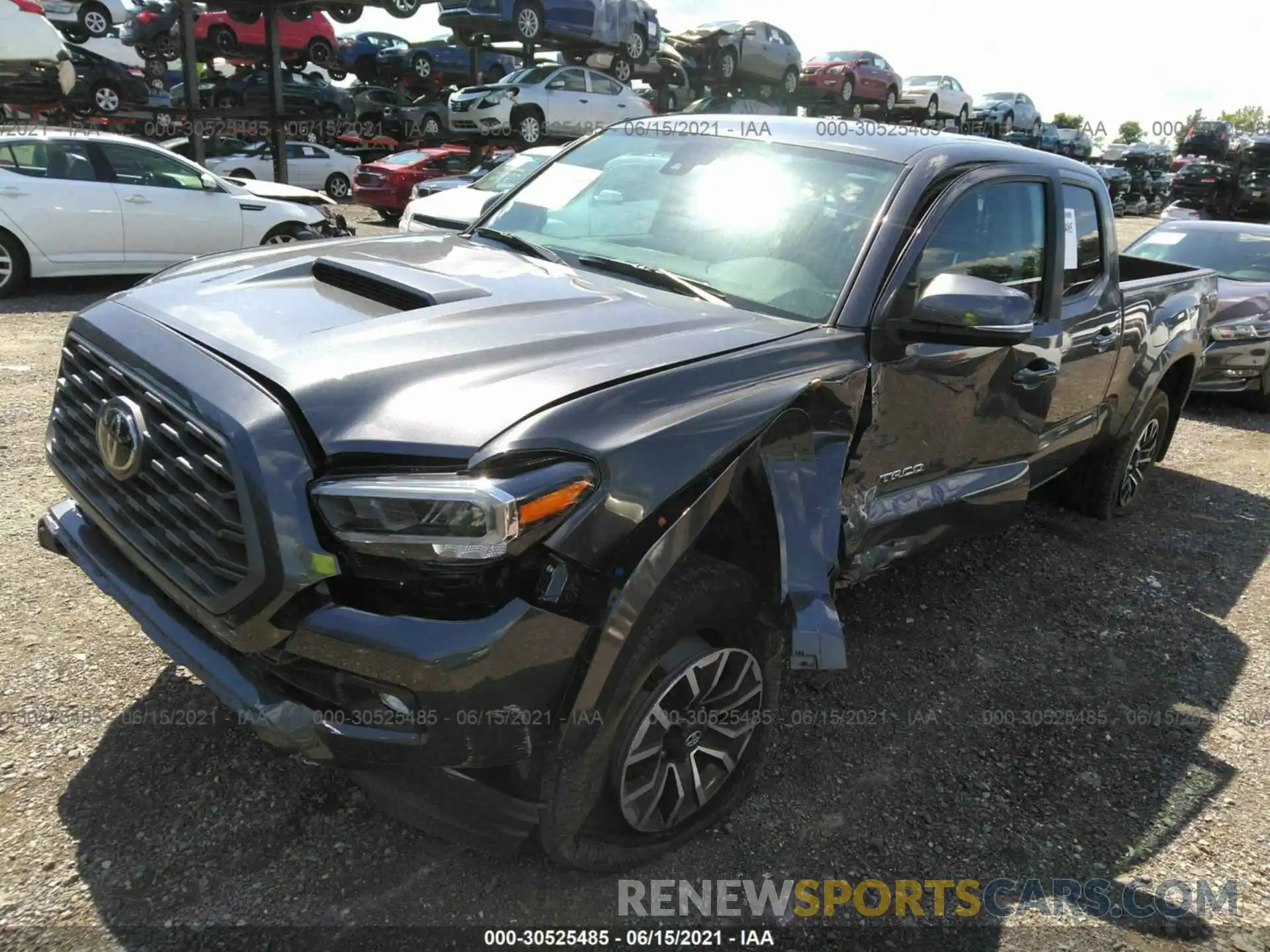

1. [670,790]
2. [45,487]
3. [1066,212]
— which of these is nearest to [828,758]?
[670,790]

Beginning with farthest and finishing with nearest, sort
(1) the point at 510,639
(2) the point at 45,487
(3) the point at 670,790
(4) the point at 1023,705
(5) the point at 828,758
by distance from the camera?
(2) the point at 45,487 < (4) the point at 1023,705 < (5) the point at 828,758 < (3) the point at 670,790 < (1) the point at 510,639

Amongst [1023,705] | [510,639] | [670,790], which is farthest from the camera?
[1023,705]

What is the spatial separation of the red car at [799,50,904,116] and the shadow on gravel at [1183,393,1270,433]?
17.3m

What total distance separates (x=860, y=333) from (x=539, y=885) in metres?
1.79

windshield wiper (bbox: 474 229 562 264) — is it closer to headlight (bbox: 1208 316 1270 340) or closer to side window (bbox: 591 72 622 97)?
headlight (bbox: 1208 316 1270 340)

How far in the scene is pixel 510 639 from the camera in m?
1.87

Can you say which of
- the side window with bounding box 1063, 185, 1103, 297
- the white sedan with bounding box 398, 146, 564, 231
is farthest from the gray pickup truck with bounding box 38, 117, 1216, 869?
the white sedan with bounding box 398, 146, 564, 231

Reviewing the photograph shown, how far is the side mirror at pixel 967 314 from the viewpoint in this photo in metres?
2.68

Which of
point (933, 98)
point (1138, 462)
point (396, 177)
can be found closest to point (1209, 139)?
point (933, 98)

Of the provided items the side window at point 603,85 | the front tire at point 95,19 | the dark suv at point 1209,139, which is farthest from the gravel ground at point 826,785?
the dark suv at point 1209,139

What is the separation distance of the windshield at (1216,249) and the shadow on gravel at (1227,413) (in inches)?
45.7

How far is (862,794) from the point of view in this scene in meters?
2.86

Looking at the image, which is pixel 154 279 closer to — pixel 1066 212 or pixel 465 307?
pixel 465 307

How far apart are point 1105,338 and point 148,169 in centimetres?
907
